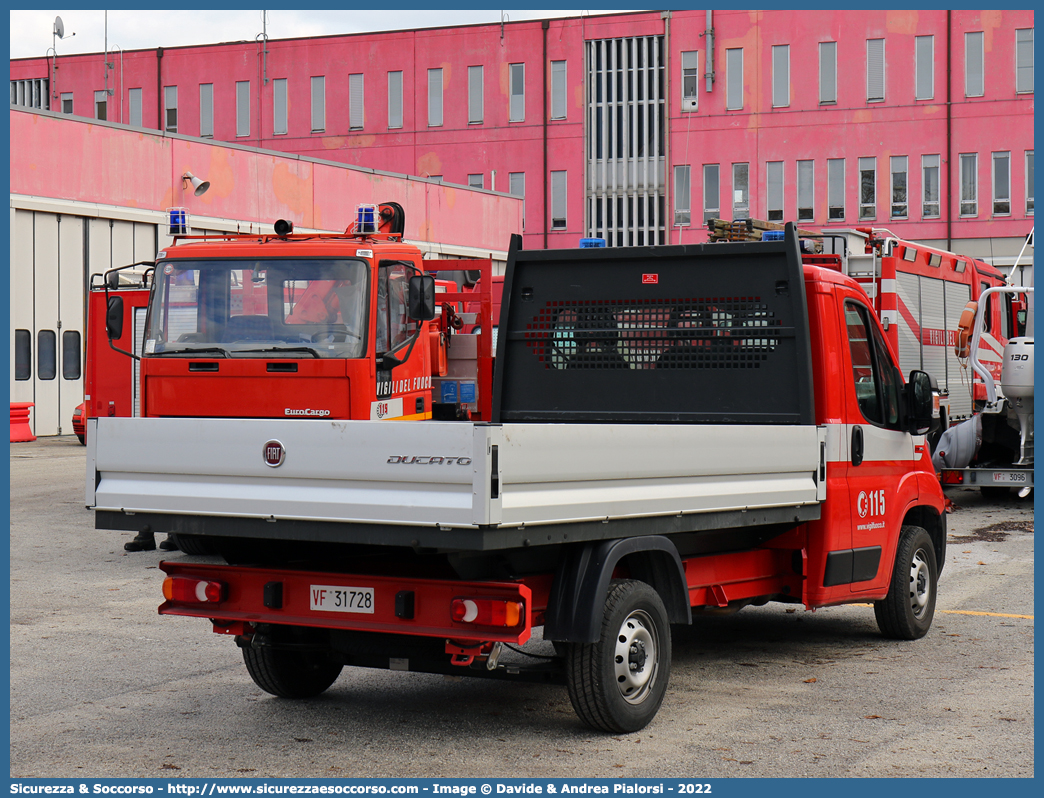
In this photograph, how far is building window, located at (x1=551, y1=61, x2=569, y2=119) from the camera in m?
55.6

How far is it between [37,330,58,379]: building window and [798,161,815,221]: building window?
31971 millimetres

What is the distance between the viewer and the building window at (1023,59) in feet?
164

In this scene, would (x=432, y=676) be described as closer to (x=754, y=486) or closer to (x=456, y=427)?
(x=754, y=486)

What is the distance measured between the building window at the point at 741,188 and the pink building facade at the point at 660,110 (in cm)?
8

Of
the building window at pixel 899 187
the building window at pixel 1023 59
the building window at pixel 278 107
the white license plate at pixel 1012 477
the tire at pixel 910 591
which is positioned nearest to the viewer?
the tire at pixel 910 591

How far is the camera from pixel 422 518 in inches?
222

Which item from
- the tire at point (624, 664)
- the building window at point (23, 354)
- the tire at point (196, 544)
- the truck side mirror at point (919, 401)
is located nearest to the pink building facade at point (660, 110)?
the building window at point (23, 354)

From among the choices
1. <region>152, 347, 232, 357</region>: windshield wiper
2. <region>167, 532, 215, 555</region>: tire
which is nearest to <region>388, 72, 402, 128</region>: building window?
<region>152, 347, 232, 357</region>: windshield wiper

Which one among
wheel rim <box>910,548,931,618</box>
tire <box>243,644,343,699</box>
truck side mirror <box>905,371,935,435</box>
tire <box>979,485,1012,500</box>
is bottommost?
tire <box>979,485,1012,500</box>

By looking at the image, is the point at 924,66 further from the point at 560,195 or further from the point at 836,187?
the point at 560,195

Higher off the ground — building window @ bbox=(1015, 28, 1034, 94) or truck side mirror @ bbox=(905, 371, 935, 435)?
building window @ bbox=(1015, 28, 1034, 94)

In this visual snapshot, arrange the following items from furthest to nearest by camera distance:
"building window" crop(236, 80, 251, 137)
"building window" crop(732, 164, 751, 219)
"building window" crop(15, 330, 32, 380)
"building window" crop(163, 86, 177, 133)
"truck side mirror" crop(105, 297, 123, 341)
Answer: "building window" crop(163, 86, 177, 133) → "building window" crop(236, 80, 251, 137) → "building window" crop(732, 164, 751, 219) → "building window" crop(15, 330, 32, 380) → "truck side mirror" crop(105, 297, 123, 341)

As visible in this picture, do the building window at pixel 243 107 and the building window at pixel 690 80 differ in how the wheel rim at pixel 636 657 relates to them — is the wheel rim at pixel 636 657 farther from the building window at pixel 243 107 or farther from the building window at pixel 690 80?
the building window at pixel 243 107

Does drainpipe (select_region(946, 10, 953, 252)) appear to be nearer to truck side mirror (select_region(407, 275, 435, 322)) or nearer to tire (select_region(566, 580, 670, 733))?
truck side mirror (select_region(407, 275, 435, 322))
